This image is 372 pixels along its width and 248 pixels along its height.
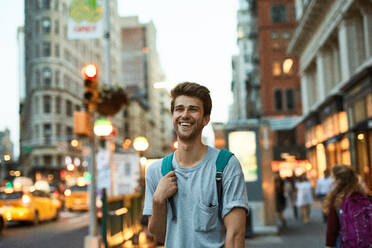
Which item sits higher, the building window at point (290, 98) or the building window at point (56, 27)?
the building window at point (56, 27)

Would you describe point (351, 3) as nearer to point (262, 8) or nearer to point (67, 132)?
point (262, 8)

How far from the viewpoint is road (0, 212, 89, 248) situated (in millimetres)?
15354

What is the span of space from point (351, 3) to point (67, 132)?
5648cm

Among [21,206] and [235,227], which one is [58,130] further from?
[235,227]

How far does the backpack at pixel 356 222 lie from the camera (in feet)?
17.3

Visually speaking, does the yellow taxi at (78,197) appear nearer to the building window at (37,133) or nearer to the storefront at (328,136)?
the storefront at (328,136)

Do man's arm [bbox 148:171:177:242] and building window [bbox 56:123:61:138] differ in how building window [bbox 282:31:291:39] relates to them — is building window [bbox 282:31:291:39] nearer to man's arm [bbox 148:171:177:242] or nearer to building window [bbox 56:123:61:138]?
building window [bbox 56:123:61:138]

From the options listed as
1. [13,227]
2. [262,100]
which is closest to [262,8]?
[262,100]

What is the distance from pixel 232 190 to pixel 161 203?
16.4 inches

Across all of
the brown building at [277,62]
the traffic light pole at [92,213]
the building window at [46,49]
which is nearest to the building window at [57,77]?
the building window at [46,49]

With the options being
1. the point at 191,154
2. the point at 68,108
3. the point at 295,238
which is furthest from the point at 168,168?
the point at 68,108

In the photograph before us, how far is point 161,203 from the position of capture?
2943 millimetres

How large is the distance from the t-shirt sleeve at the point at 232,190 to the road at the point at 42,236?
12.7m

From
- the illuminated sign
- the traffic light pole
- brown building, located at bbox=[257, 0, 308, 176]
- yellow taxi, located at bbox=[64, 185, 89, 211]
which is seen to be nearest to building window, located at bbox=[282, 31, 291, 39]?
brown building, located at bbox=[257, 0, 308, 176]
